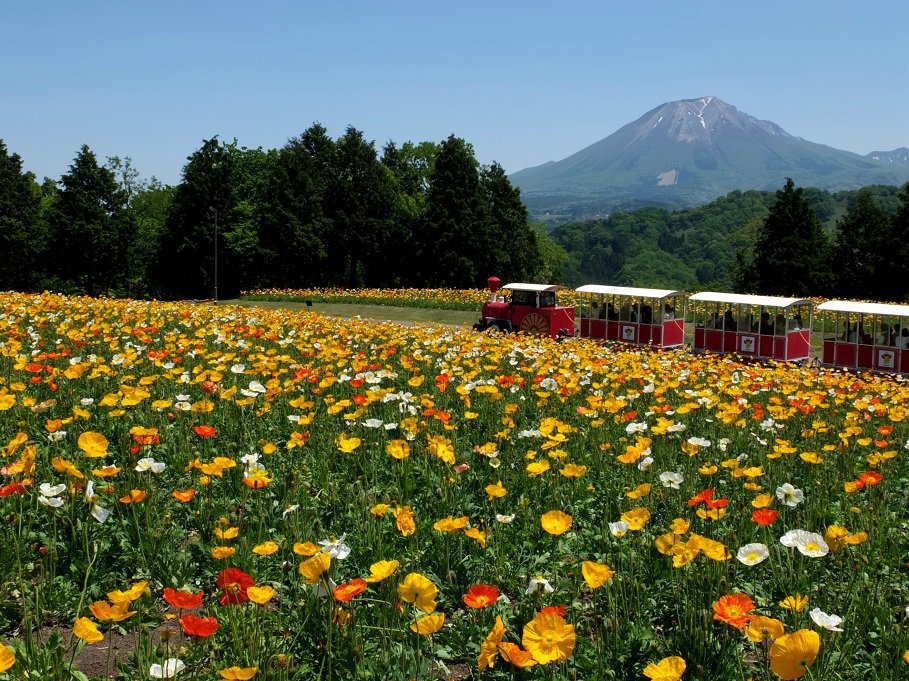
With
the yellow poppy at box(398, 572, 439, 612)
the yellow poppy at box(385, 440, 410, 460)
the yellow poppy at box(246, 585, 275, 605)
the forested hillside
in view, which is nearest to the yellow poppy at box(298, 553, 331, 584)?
the yellow poppy at box(246, 585, 275, 605)

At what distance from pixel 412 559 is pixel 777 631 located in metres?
2.00

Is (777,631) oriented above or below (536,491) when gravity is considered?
above

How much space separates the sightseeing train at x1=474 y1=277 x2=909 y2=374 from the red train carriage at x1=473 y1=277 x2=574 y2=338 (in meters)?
0.03

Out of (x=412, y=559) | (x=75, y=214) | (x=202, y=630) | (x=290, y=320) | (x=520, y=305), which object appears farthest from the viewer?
(x=75, y=214)

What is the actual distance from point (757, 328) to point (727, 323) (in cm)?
80

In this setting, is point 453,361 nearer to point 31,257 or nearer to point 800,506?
point 800,506

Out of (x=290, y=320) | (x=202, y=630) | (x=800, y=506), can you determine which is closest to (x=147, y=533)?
(x=202, y=630)

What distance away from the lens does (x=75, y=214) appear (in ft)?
169

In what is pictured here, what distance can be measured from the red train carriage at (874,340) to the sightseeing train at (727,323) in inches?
0.8

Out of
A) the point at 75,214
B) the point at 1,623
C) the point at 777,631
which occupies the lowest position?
the point at 1,623

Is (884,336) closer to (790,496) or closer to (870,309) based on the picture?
(870,309)

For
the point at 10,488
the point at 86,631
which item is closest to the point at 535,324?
the point at 10,488

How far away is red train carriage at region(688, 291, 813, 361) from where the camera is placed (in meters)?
19.6

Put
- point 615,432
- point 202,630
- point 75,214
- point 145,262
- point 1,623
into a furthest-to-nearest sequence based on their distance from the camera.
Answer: point 145,262, point 75,214, point 615,432, point 1,623, point 202,630
